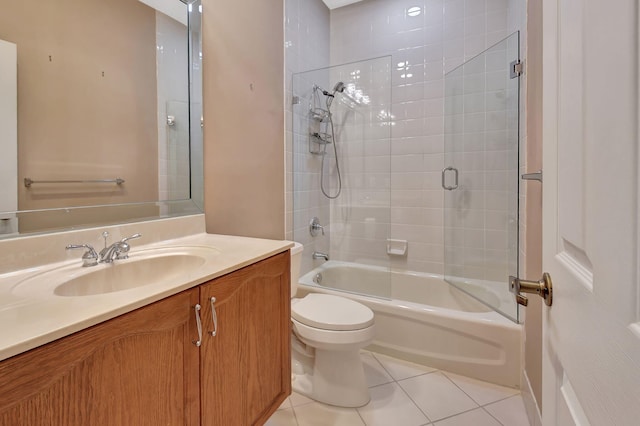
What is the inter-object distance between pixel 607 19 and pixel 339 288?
2292 mm

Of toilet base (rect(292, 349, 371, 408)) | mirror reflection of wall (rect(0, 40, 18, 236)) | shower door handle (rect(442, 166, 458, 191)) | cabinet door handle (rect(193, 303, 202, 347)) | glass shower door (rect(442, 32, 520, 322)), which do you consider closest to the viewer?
cabinet door handle (rect(193, 303, 202, 347))

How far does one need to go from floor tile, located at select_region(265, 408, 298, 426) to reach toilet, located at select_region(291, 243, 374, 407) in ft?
0.51

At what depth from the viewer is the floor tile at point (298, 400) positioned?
1.60 metres

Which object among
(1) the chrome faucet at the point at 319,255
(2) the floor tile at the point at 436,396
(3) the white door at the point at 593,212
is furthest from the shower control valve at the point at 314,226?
(3) the white door at the point at 593,212

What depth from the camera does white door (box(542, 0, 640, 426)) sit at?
0.97 feet

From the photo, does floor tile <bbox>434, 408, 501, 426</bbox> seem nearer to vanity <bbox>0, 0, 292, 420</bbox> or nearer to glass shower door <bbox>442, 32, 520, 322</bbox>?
glass shower door <bbox>442, 32, 520, 322</bbox>

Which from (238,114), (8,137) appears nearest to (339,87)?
(238,114)

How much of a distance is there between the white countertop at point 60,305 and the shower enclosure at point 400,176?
1.39 metres

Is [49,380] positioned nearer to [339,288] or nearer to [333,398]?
[333,398]

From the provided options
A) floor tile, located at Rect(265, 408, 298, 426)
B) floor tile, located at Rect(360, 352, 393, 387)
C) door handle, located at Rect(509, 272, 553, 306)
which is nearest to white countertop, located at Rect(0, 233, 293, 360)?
door handle, located at Rect(509, 272, 553, 306)

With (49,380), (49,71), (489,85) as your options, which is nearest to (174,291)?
(49,380)

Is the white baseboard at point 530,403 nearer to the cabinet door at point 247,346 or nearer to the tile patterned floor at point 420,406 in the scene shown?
the tile patterned floor at point 420,406

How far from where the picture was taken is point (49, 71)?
1.15 metres

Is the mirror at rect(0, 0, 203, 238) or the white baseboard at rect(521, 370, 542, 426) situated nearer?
the mirror at rect(0, 0, 203, 238)
